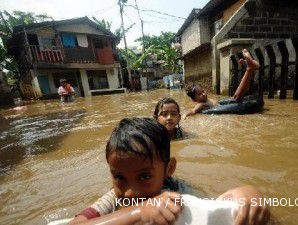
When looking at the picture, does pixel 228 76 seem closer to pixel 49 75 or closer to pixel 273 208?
pixel 273 208

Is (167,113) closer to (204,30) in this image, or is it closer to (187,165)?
(187,165)

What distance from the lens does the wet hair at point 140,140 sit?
4.65ft

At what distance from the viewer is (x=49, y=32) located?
2025 cm

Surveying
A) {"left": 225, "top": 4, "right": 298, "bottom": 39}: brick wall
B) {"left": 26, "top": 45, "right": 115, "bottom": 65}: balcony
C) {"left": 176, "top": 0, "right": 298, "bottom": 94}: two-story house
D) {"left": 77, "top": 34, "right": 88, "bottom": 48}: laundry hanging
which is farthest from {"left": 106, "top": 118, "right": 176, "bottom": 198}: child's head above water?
{"left": 77, "top": 34, "right": 88, "bottom": 48}: laundry hanging

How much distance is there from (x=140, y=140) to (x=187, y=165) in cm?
156

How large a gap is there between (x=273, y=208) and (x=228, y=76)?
7536mm

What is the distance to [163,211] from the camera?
107 centimetres

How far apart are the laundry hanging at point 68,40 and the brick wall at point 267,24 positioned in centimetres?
1545

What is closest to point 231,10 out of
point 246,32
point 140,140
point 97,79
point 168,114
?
point 246,32

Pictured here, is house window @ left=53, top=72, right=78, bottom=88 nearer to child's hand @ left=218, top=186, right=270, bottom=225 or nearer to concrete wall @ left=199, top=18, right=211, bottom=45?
concrete wall @ left=199, top=18, right=211, bottom=45

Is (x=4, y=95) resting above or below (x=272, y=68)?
below

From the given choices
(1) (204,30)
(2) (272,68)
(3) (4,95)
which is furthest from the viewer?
(1) (204,30)

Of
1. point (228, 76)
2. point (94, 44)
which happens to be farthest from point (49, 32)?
point (228, 76)

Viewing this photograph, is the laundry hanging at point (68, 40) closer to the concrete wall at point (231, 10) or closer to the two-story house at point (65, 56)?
the two-story house at point (65, 56)
